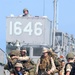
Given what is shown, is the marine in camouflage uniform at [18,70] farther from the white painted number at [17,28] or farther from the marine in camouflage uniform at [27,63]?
the white painted number at [17,28]

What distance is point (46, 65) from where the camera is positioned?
1961 centimetres

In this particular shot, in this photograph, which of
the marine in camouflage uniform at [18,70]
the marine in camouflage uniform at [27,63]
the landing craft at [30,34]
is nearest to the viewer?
the marine in camouflage uniform at [18,70]

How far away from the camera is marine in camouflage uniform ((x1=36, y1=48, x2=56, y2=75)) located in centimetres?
1955

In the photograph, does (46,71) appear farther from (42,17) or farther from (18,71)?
(42,17)

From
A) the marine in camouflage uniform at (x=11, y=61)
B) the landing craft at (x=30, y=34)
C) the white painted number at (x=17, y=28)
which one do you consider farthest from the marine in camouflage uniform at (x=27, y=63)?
the white painted number at (x=17, y=28)

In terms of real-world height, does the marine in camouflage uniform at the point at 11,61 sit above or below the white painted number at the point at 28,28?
below

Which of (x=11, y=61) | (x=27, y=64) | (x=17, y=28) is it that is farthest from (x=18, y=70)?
(x=17, y=28)

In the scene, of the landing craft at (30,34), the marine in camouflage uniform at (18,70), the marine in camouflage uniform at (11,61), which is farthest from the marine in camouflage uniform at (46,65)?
the landing craft at (30,34)

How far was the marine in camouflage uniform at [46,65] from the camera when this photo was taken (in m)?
19.5

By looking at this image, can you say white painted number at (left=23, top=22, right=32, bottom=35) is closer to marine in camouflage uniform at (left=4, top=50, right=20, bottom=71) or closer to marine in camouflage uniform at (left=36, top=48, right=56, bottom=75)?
marine in camouflage uniform at (left=36, top=48, right=56, bottom=75)

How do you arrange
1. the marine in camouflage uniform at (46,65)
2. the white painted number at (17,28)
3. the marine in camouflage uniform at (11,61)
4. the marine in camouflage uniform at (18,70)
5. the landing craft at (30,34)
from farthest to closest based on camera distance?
the white painted number at (17,28) → the landing craft at (30,34) → the marine in camouflage uniform at (46,65) → the marine in camouflage uniform at (11,61) → the marine in camouflage uniform at (18,70)

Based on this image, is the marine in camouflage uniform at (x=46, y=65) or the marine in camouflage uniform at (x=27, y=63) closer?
the marine in camouflage uniform at (x=27, y=63)

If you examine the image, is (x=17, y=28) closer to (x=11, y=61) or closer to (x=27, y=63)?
(x=27, y=63)

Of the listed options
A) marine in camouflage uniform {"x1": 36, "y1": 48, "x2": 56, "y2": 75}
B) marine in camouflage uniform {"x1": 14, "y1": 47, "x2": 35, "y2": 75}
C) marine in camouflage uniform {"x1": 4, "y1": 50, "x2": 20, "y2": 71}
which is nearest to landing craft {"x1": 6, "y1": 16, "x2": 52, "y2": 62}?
marine in camouflage uniform {"x1": 36, "y1": 48, "x2": 56, "y2": 75}
